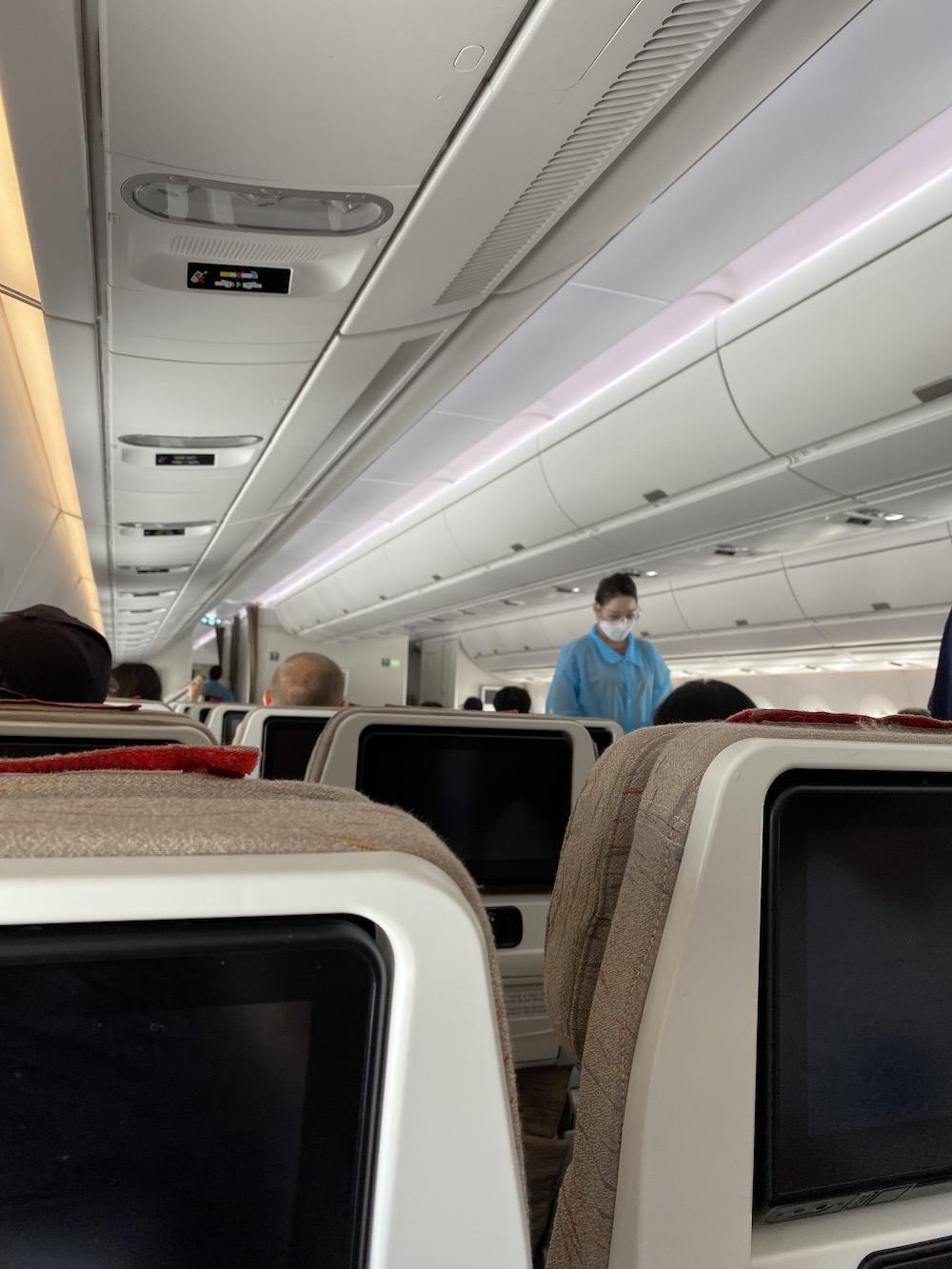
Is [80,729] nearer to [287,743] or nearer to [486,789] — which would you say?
[486,789]

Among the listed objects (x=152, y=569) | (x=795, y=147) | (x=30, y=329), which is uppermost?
(x=30, y=329)


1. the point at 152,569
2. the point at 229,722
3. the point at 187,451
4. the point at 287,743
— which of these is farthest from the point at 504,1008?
the point at 152,569

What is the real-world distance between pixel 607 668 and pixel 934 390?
2044 mm

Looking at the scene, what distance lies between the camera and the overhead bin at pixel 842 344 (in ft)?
11.0

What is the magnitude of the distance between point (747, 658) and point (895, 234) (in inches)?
347

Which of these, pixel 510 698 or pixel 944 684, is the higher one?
pixel 944 684

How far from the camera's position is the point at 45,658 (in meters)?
2.74

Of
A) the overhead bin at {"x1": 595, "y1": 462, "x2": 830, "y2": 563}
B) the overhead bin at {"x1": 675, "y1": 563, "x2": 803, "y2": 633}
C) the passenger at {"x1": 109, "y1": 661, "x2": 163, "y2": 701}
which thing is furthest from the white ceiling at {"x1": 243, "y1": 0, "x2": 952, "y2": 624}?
the overhead bin at {"x1": 675, "y1": 563, "x2": 803, "y2": 633}

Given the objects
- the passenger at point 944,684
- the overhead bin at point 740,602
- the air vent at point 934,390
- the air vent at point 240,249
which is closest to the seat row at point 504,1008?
the passenger at point 944,684

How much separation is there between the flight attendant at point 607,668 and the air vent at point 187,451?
1941mm

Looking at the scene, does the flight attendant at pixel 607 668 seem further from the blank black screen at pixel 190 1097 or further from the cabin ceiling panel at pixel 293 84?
the blank black screen at pixel 190 1097

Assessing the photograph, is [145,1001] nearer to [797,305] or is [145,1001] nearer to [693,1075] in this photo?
[693,1075]

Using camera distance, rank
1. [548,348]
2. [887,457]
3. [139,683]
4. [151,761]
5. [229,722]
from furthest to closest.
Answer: [139,683]
[229,722]
[548,348]
[887,457]
[151,761]

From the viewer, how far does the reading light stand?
2.50m
